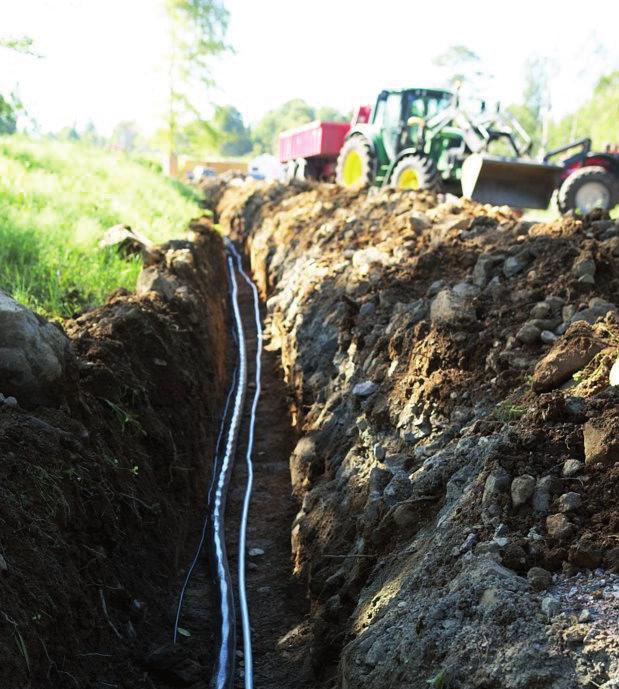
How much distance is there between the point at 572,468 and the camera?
10.4ft

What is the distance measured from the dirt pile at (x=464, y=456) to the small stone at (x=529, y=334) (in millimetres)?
12

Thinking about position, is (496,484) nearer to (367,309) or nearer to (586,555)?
(586,555)

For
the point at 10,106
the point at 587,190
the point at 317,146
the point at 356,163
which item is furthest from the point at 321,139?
the point at 10,106

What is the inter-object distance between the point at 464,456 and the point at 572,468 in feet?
2.58

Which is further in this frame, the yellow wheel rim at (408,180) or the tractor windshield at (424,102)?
the tractor windshield at (424,102)

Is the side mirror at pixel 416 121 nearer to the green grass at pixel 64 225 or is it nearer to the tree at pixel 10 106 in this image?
the green grass at pixel 64 225

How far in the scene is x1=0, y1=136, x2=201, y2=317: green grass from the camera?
6.72 meters

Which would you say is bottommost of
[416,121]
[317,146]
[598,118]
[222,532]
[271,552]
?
[271,552]

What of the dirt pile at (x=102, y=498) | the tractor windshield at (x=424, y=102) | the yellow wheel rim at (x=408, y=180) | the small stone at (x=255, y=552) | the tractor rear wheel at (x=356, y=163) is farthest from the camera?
the tractor rear wheel at (x=356, y=163)

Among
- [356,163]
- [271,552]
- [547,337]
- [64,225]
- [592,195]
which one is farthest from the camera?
[356,163]

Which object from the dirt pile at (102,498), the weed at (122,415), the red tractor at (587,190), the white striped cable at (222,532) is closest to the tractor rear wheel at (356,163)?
the red tractor at (587,190)

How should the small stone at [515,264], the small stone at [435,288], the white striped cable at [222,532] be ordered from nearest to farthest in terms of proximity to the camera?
the white striped cable at [222,532]
the small stone at [515,264]
the small stone at [435,288]

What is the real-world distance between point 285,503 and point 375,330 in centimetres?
162

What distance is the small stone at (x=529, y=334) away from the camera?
4.70 m
